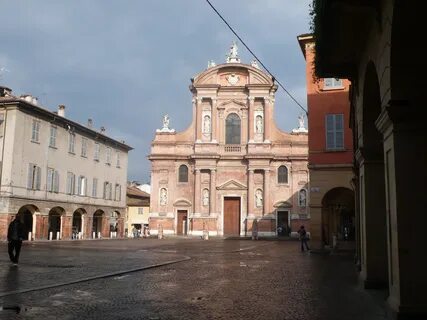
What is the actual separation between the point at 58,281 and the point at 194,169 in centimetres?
3977

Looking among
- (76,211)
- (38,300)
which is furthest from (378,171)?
(76,211)

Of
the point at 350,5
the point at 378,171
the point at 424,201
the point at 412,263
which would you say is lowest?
the point at 412,263

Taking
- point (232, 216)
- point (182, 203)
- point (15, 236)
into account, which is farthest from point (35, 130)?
point (15, 236)

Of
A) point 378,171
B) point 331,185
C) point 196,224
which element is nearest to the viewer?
point 378,171

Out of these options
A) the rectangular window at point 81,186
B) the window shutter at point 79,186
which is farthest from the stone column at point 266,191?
the window shutter at point 79,186

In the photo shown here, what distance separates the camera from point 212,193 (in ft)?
165

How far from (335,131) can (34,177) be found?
24.2 m

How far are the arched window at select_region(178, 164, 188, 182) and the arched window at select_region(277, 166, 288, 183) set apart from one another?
9501mm

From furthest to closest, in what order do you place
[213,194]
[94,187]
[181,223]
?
[181,223] → [213,194] → [94,187]

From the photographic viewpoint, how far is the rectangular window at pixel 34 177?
37.7 m

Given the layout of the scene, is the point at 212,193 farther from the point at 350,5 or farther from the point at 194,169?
the point at 350,5

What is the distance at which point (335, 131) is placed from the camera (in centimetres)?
2438

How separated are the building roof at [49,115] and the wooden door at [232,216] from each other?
13.3 m

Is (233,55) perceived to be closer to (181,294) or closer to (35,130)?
(35,130)
